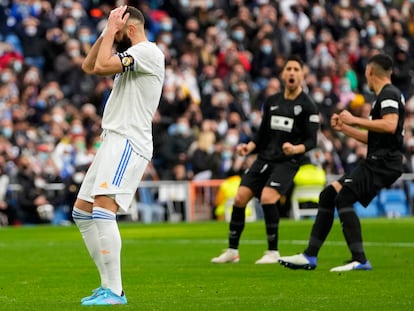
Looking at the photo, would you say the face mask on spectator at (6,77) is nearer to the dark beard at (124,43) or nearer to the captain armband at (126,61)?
the dark beard at (124,43)

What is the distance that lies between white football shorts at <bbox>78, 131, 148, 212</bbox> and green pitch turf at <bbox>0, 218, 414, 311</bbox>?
3.01 ft

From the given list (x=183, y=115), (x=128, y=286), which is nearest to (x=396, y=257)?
(x=128, y=286)

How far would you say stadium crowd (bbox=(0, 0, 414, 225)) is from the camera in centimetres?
2836

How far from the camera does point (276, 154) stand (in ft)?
49.7

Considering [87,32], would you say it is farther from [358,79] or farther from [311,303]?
[311,303]

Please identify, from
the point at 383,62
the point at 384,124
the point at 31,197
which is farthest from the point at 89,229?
the point at 31,197

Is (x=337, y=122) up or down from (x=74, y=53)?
down

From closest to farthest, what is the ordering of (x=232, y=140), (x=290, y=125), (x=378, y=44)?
1. (x=290, y=125)
2. (x=232, y=140)
3. (x=378, y=44)

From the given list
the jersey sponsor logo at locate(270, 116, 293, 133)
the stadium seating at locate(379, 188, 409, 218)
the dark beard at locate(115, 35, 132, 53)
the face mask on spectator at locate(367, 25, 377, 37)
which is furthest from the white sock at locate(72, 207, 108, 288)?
the face mask on spectator at locate(367, 25, 377, 37)

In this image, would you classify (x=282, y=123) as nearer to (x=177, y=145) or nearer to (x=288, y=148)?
(x=288, y=148)

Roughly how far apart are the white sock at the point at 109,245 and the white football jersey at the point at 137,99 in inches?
25.0

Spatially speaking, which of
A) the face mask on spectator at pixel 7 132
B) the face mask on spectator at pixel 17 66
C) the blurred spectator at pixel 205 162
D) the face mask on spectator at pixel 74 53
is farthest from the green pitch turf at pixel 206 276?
the face mask on spectator at pixel 74 53

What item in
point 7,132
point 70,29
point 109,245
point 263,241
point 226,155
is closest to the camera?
point 109,245

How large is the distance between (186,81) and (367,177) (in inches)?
742
